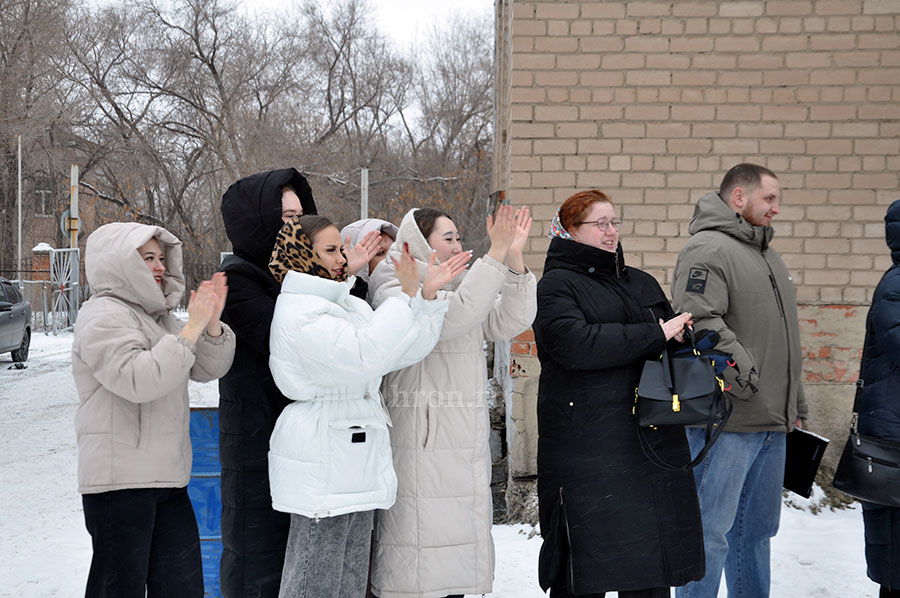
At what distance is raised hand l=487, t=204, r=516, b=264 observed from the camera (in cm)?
274

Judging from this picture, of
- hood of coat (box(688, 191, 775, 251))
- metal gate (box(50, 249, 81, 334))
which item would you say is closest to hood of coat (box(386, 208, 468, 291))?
hood of coat (box(688, 191, 775, 251))

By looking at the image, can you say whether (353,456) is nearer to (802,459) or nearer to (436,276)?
(436,276)

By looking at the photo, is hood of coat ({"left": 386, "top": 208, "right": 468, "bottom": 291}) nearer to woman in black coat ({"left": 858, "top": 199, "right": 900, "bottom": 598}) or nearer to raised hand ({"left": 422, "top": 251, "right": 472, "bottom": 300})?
raised hand ({"left": 422, "top": 251, "right": 472, "bottom": 300})

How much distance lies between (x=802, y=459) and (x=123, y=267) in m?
3.00

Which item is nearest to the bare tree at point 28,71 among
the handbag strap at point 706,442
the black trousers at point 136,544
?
the black trousers at point 136,544

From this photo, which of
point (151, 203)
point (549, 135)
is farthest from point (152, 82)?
point (549, 135)

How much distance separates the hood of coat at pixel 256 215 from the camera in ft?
9.62

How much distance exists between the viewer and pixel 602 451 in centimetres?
282

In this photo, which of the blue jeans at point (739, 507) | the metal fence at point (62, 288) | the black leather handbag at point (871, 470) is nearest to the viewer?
the black leather handbag at point (871, 470)

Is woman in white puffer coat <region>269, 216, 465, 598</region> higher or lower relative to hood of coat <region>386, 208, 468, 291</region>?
lower

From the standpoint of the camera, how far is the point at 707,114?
5242 millimetres

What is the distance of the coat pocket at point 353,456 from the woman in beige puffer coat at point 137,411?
1.95 ft

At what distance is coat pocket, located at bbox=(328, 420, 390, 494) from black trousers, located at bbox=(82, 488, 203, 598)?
0.70 meters

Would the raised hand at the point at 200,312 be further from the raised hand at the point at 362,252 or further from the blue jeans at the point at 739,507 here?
the blue jeans at the point at 739,507
